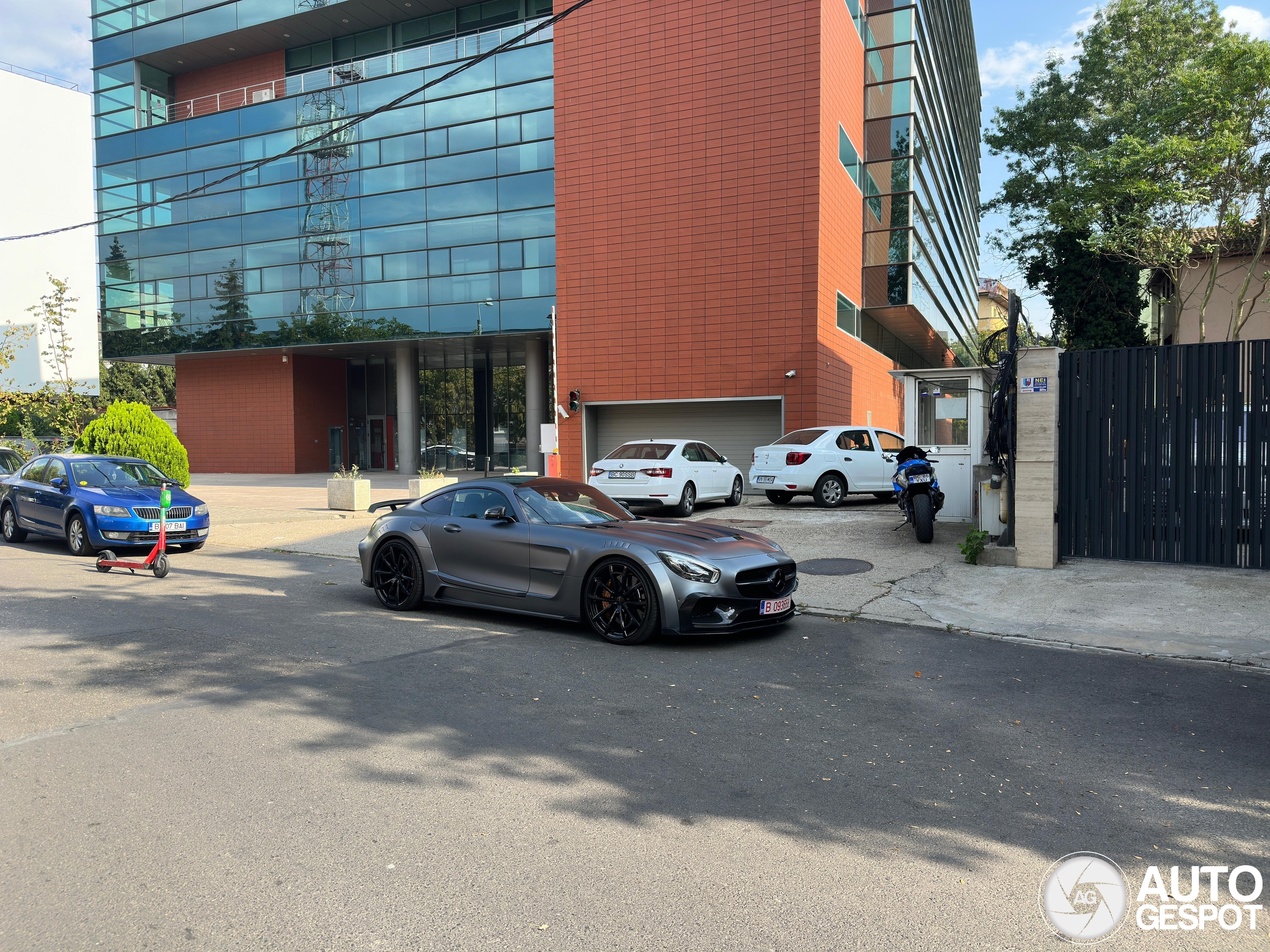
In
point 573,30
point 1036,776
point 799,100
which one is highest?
point 573,30

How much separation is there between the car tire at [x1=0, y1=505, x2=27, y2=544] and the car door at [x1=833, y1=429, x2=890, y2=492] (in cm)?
1456

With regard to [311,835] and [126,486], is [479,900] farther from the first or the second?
[126,486]

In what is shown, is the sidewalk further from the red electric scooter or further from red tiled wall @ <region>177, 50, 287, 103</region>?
red tiled wall @ <region>177, 50, 287, 103</region>

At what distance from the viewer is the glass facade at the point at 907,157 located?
3078 centimetres

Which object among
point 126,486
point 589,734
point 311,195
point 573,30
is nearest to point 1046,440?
point 589,734

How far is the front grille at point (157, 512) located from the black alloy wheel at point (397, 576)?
18.4 ft

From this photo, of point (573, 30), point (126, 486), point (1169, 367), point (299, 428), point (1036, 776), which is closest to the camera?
point (1036, 776)

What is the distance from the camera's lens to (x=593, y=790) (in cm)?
402

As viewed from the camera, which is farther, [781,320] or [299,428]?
[299,428]

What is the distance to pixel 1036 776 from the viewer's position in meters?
4.24

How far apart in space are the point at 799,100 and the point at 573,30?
7760 millimetres

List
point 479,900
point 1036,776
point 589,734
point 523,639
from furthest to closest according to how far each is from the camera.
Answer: point 523,639
point 589,734
point 1036,776
point 479,900

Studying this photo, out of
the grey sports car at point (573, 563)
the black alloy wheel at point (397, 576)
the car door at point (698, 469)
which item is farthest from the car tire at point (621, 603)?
the car door at point (698, 469)

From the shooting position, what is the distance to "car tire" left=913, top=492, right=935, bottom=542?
11820mm
